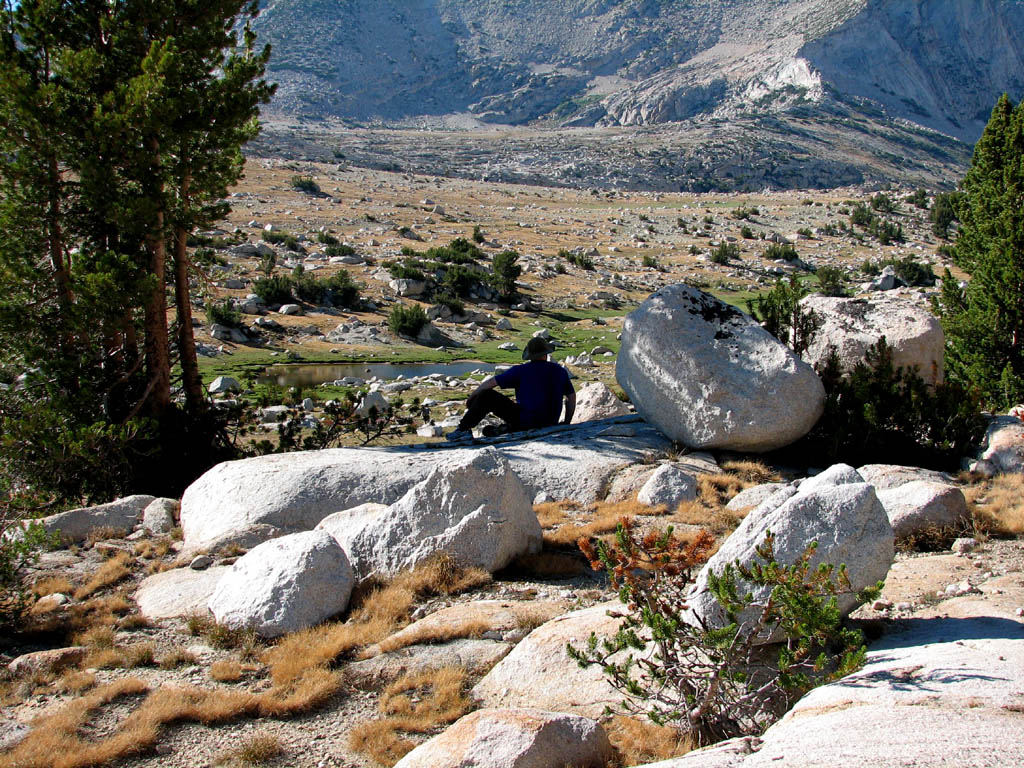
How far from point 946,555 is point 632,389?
4867 millimetres

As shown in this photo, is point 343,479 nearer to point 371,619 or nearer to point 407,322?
point 371,619

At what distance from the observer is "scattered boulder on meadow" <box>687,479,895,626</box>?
4.81m

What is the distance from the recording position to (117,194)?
10438 mm

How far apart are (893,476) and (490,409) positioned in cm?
538

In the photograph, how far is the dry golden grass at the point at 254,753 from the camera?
4312mm

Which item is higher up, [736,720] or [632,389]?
[632,389]

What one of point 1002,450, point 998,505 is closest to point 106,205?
point 998,505

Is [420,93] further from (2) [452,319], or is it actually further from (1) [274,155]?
(2) [452,319]

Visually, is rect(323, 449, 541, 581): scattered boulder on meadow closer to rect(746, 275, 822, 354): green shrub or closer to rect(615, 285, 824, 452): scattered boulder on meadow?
rect(615, 285, 824, 452): scattered boulder on meadow

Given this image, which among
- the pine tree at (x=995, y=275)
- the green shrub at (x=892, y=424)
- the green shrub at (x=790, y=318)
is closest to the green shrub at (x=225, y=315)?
the green shrub at (x=790, y=318)

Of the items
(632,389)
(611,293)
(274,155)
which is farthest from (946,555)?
(274,155)

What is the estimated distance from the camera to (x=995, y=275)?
46.6 ft

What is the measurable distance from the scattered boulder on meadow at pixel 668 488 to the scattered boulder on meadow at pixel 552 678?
11.8ft

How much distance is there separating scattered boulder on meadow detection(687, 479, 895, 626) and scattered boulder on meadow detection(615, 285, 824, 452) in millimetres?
5217
